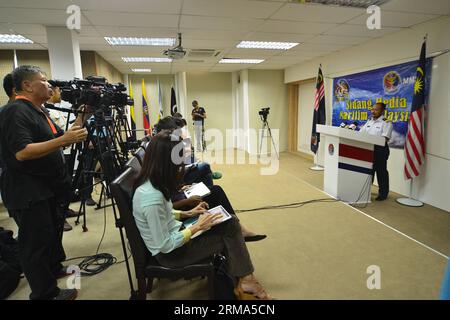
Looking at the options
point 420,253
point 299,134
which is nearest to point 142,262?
point 420,253

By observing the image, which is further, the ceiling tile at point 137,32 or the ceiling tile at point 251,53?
the ceiling tile at point 251,53

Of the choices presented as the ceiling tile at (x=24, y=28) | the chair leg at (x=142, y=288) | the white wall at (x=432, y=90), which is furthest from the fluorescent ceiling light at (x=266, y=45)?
the chair leg at (x=142, y=288)

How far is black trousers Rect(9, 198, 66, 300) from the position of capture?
1.61 meters

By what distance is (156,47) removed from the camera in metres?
4.68

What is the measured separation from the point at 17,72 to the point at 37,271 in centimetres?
121

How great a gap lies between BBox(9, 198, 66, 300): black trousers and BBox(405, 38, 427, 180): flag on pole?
4.14 metres

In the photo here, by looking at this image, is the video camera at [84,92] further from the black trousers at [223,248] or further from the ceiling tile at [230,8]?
the ceiling tile at [230,8]

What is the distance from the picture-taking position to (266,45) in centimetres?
480

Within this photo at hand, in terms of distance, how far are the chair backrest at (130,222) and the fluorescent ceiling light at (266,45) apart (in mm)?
3816

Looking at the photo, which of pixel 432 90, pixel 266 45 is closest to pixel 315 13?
pixel 266 45

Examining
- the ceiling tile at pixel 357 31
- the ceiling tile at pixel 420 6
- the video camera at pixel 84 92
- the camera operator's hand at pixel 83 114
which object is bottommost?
the camera operator's hand at pixel 83 114

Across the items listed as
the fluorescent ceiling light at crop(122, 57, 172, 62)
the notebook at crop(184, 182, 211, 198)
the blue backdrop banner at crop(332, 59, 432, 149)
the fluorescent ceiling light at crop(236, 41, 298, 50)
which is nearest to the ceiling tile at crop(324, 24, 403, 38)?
the blue backdrop banner at crop(332, 59, 432, 149)

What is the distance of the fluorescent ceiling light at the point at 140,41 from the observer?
4172 mm

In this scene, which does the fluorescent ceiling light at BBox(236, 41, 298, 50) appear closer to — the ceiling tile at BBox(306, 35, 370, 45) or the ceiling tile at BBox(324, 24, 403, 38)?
the ceiling tile at BBox(306, 35, 370, 45)
